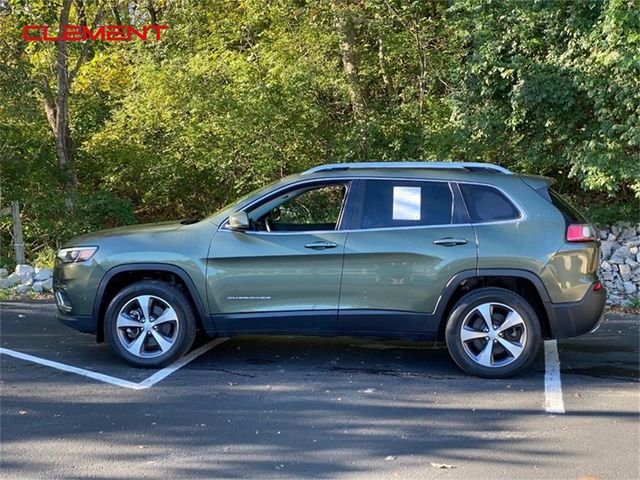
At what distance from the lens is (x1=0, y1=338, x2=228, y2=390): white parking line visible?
5.87 m

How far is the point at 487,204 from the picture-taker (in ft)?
20.1

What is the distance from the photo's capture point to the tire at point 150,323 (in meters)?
6.19

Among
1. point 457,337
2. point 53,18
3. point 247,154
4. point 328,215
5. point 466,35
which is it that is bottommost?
point 457,337

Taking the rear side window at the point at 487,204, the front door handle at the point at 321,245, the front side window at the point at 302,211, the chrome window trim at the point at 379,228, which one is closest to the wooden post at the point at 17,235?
the front side window at the point at 302,211

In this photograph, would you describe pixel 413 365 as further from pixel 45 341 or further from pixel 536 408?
pixel 45 341

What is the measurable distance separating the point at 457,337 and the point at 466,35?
6.47m

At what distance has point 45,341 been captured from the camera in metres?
7.38

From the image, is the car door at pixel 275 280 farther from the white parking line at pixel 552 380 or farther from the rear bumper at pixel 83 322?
the white parking line at pixel 552 380

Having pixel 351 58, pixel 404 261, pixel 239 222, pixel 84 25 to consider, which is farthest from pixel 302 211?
pixel 84 25

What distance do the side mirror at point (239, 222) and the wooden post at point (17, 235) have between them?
22.9 feet

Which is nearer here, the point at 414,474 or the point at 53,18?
the point at 414,474

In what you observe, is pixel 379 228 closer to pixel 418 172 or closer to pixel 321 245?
pixel 321 245

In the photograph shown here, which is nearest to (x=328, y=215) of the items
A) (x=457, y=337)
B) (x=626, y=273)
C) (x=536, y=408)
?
(x=457, y=337)

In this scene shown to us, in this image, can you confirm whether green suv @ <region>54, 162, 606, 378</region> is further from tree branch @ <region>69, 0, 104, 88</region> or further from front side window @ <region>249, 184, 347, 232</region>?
tree branch @ <region>69, 0, 104, 88</region>
